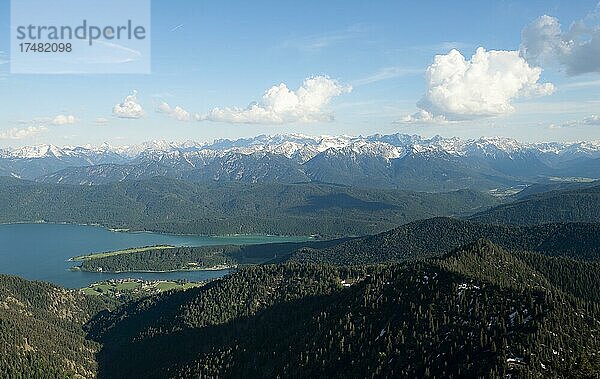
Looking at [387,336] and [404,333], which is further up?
[404,333]

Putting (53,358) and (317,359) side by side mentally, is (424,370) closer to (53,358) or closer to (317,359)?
(317,359)

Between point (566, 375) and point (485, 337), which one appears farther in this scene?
point (485, 337)

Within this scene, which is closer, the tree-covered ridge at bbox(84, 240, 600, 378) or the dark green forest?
the tree-covered ridge at bbox(84, 240, 600, 378)

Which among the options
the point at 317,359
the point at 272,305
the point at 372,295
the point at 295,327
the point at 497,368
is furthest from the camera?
the point at 272,305

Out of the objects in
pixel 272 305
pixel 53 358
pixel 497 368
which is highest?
pixel 497 368

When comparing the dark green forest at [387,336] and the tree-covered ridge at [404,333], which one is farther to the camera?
the dark green forest at [387,336]

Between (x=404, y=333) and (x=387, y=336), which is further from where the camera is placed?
(x=387, y=336)

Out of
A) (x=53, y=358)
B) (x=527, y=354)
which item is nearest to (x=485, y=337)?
(x=527, y=354)

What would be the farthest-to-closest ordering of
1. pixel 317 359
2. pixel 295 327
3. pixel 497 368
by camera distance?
1. pixel 295 327
2. pixel 317 359
3. pixel 497 368
